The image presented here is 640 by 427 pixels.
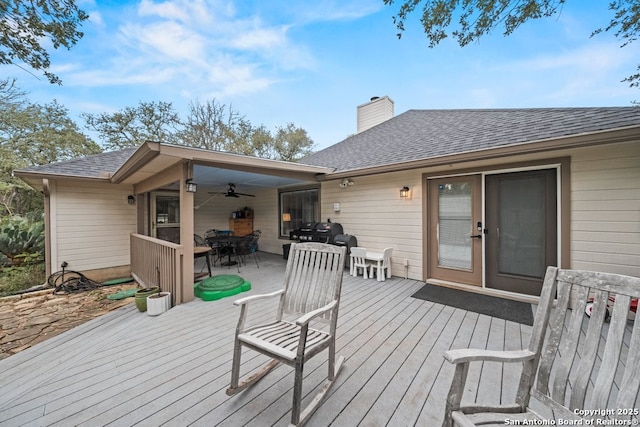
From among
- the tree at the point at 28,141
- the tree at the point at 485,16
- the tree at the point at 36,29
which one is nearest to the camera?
the tree at the point at 485,16

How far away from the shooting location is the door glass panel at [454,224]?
4395mm

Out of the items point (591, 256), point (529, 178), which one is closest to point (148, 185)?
point (529, 178)

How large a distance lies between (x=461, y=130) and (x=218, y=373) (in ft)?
18.2

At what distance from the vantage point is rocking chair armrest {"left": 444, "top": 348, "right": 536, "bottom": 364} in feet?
3.80

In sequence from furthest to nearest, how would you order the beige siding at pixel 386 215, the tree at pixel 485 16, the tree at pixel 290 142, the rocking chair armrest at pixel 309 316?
the tree at pixel 290 142, the beige siding at pixel 386 215, the tree at pixel 485 16, the rocking chair armrest at pixel 309 316

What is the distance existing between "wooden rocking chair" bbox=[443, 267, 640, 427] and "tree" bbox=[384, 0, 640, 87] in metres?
3.23

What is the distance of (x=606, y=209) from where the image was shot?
3246 mm

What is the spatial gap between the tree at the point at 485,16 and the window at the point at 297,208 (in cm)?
425

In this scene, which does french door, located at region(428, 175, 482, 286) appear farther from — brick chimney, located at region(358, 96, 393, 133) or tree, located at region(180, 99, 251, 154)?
tree, located at region(180, 99, 251, 154)

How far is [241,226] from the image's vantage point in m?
8.73

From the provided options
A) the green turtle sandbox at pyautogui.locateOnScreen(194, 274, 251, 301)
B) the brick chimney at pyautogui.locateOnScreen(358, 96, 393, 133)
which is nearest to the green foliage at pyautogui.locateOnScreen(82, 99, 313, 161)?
the brick chimney at pyautogui.locateOnScreen(358, 96, 393, 133)

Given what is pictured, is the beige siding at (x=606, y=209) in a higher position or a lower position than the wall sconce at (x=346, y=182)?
lower

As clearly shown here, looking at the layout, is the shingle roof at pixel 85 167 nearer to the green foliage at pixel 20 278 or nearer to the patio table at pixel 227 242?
the green foliage at pixel 20 278

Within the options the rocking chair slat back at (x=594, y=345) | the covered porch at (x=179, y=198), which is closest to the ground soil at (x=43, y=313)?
the covered porch at (x=179, y=198)
